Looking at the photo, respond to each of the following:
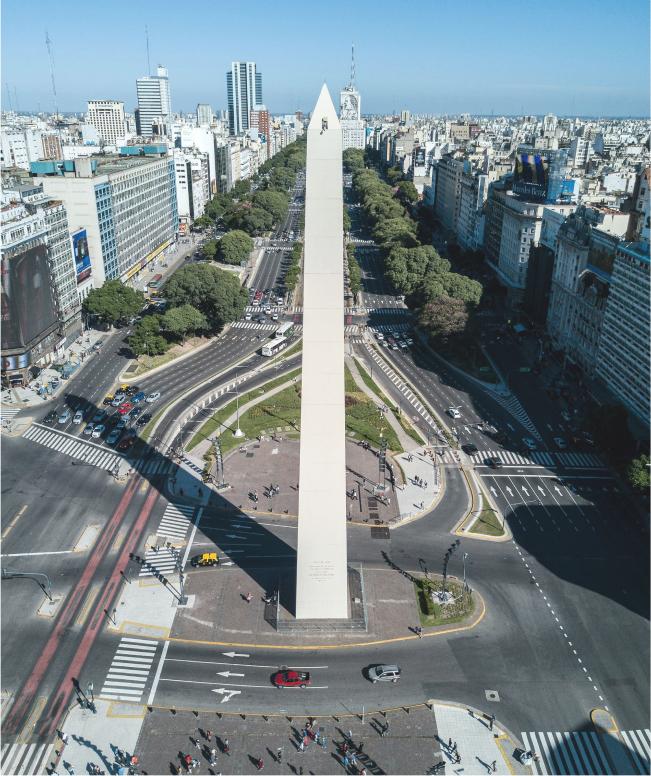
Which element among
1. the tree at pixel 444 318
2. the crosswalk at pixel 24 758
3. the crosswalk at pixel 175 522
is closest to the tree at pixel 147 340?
the crosswalk at pixel 175 522

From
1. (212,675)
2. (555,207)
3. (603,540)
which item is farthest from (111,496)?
(555,207)

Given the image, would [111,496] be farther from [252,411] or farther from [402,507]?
[402,507]

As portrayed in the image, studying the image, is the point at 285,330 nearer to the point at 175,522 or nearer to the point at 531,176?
the point at 175,522

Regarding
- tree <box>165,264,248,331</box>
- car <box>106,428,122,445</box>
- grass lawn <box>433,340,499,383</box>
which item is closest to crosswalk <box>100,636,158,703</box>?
car <box>106,428,122,445</box>

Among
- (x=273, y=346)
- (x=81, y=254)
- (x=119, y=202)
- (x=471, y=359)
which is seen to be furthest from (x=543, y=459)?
(x=119, y=202)

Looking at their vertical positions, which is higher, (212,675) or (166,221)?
(166,221)

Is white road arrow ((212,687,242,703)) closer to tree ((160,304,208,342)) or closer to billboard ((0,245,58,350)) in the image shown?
billboard ((0,245,58,350))

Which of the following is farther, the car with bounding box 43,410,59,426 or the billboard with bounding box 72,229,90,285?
the billboard with bounding box 72,229,90,285

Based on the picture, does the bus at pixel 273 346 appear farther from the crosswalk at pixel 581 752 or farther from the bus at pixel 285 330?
the crosswalk at pixel 581 752
